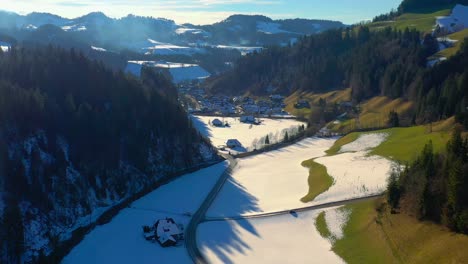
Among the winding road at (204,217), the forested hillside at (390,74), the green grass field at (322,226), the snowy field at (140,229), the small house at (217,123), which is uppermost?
the forested hillside at (390,74)

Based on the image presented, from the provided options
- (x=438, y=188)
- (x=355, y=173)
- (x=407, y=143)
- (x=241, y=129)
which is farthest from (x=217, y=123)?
(x=438, y=188)

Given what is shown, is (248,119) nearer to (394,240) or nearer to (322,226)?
(322,226)

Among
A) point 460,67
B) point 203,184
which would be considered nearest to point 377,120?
point 460,67

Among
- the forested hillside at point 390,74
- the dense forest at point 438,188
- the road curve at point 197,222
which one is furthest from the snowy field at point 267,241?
the forested hillside at point 390,74

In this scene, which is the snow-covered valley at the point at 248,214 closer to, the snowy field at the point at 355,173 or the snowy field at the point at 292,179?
the snowy field at the point at 355,173

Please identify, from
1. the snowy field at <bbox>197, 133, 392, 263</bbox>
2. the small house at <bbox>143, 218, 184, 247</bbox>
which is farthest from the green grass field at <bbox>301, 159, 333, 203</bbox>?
the small house at <bbox>143, 218, 184, 247</bbox>

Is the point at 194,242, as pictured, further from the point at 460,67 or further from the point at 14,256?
the point at 460,67
